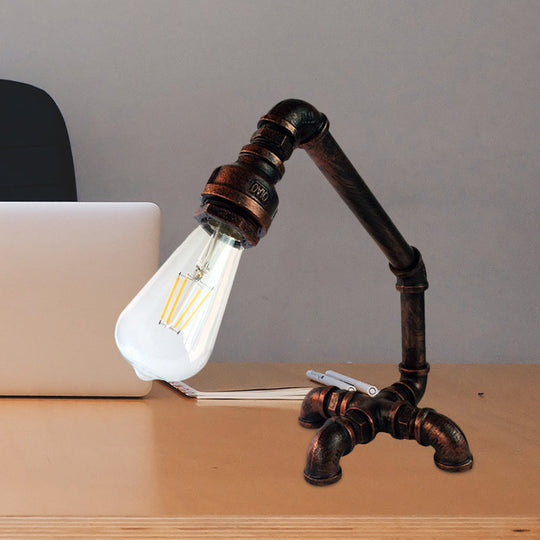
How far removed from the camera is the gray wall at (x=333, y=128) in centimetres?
140

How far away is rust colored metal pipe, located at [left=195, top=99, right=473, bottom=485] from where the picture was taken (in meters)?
0.41

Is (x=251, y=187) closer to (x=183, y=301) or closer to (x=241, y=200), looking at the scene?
(x=241, y=200)

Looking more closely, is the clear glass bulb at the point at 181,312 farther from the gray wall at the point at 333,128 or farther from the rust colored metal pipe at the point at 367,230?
the gray wall at the point at 333,128

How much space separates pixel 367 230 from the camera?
1.97 ft

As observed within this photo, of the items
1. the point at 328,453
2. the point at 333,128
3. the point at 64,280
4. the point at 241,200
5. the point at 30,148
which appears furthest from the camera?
the point at 333,128

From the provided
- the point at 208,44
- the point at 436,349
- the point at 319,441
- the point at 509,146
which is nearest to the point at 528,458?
the point at 319,441

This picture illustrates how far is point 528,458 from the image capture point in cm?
61

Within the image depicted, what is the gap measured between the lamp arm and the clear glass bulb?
0.12 feet

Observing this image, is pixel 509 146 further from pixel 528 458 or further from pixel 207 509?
pixel 207 509

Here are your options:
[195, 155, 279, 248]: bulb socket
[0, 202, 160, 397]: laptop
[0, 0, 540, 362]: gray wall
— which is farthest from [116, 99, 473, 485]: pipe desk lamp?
[0, 0, 540, 362]: gray wall

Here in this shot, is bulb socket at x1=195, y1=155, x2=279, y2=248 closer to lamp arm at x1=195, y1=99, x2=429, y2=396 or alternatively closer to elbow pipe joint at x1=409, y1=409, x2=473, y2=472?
lamp arm at x1=195, y1=99, x2=429, y2=396

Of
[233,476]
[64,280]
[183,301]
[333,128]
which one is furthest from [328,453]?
[333,128]

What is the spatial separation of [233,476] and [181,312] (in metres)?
0.17

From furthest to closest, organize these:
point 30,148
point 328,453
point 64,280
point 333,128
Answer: point 333,128 < point 30,148 < point 64,280 < point 328,453
